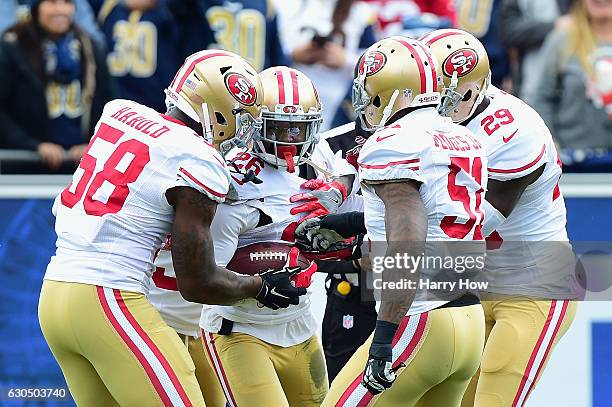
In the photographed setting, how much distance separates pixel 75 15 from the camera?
243 inches

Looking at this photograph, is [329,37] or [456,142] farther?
[329,37]

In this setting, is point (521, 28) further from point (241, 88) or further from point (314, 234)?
point (241, 88)

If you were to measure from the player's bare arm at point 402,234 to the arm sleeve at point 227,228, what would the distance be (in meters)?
0.72

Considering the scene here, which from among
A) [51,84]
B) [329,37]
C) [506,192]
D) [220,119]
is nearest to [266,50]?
[329,37]

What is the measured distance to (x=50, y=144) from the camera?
6055 mm

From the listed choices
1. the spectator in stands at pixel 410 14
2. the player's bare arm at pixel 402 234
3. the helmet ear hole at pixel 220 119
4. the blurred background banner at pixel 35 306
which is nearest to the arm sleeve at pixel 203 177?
the helmet ear hole at pixel 220 119

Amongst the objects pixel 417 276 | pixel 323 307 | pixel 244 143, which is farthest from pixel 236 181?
pixel 323 307

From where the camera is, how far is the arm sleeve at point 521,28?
6.35m

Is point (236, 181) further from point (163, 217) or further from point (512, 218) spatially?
point (512, 218)

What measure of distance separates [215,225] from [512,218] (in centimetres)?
118

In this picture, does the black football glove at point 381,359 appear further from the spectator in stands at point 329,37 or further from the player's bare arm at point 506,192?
the spectator in stands at point 329,37

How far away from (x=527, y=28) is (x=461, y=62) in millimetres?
2103

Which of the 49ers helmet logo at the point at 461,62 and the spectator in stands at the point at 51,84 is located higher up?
the 49ers helmet logo at the point at 461,62

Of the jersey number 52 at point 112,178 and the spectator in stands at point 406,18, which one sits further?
the spectator in stands at point 406,18
